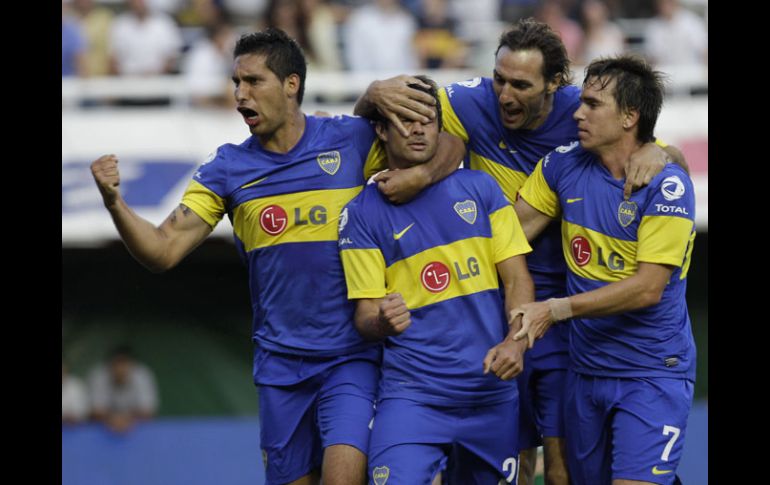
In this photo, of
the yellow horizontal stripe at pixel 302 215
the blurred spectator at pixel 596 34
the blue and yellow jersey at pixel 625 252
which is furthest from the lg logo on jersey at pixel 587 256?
the blurred spectator at pixel 596 34

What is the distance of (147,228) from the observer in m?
5.89

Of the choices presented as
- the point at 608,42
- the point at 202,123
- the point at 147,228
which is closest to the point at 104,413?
the point at 202,123

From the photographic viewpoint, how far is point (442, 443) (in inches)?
226

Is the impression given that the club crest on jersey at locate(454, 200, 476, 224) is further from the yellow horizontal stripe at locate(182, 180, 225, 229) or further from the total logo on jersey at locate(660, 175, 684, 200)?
the yellow horizontal stripe at locate(182, 180, 225, 229)

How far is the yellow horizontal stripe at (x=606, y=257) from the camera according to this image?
590 centimetres

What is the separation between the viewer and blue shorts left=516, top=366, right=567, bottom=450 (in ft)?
21.1

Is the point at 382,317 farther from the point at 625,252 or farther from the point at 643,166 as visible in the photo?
the point at 643,166

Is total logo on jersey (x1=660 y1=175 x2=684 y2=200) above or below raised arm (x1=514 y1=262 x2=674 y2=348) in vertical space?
above

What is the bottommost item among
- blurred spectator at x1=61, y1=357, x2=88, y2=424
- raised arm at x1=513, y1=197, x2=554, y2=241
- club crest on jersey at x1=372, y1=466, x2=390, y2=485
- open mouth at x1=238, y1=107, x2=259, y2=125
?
blurred spectator at x1=61, y1=357, x2=88, y2=424

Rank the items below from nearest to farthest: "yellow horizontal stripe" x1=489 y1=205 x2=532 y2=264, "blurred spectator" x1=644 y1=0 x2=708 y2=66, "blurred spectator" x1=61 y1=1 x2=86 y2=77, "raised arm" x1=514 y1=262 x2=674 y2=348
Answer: "raised arm" x1=514 y1=262 x2=674 y2=348 < "yellow horizontal stripe" x1=489 y1=205 x2=532 y2=264 < "blurred spectator" x1=61 y1=1 x2=86 y2=77 < "blurred spectator" x1=644 y1=0 x2=708 y2=66

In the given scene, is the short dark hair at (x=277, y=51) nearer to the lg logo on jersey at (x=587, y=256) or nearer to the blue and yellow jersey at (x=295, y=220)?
the blue and yellow jersey at (x=295, y=220)

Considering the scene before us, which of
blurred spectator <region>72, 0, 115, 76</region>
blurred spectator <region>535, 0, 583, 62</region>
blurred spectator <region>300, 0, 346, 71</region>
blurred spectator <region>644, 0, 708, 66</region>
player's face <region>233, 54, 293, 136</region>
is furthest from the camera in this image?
blurred spectator <region>644, 0, 708, 66</region>

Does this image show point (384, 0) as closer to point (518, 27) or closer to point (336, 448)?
point (518, 27)

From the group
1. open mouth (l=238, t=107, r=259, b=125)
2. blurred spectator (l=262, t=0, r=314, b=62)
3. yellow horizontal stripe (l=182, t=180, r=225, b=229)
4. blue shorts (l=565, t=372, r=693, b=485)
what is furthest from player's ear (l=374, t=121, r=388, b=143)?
blurred spectator (l=262, t=0, r=314, b=62)
